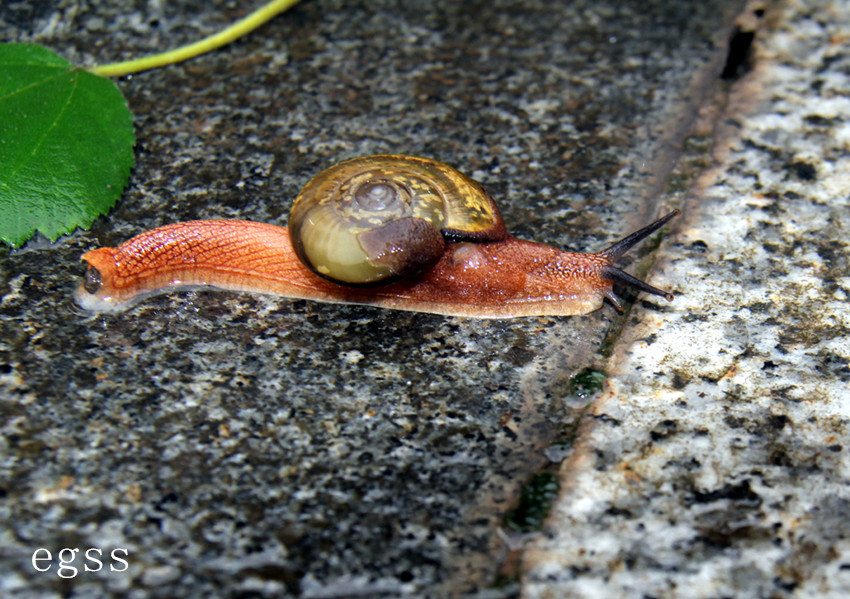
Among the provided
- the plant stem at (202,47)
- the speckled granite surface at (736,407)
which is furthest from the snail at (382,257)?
the plant stem at (202,47)

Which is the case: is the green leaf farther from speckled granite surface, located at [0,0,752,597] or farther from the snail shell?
the snail shell

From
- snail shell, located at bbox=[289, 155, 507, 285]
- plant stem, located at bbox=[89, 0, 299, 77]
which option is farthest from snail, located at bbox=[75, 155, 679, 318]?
plant stem, located at bbox=[89, 0, 299, 77]

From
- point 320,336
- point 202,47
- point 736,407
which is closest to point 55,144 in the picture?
point 202,47

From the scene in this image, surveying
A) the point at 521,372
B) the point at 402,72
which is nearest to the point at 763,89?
the point at 402,72

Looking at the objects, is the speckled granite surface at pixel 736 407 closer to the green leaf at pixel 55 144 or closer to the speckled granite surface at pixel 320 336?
the speckled granite surface at pixel 320 336

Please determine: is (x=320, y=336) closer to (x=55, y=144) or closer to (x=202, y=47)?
(x=55, y=144)

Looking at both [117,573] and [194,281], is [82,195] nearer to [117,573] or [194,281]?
[194,281]
